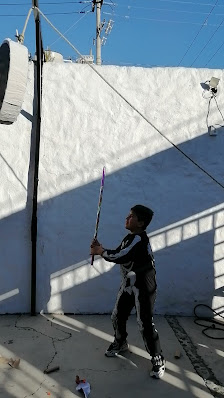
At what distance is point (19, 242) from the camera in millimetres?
4332

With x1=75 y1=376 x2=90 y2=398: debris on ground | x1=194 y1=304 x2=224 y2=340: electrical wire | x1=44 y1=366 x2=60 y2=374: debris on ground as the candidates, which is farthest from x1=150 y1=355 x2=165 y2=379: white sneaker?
x1=194 y1=304 x2=224 y2=340: electrical wire

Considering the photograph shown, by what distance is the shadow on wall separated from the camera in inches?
171

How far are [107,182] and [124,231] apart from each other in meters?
0.67

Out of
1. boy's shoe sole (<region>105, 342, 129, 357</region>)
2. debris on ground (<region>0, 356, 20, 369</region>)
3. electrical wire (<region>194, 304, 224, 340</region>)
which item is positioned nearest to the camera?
debris on ground (<region>0, 356, 20, 369</region>)

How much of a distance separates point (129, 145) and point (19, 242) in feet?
6.11

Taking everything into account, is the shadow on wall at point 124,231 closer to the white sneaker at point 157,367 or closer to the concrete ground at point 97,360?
the concrete ground at point 97,360

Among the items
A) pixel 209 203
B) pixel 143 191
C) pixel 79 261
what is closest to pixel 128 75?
pixel 143 191

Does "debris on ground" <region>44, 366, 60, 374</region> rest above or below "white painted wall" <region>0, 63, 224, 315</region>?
below

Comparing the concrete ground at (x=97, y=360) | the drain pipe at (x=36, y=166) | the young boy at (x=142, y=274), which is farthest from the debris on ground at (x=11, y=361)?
the young boy at (x=142, y=274)

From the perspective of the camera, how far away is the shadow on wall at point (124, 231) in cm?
435

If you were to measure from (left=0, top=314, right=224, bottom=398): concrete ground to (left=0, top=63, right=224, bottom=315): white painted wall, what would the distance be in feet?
1.31

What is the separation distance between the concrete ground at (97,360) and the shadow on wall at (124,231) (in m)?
0.38

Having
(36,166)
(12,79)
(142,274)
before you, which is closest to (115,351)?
(142,274)

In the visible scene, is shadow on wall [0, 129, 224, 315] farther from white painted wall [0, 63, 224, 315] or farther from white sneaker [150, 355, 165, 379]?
white sneaker [150, 355, 165, 379]
